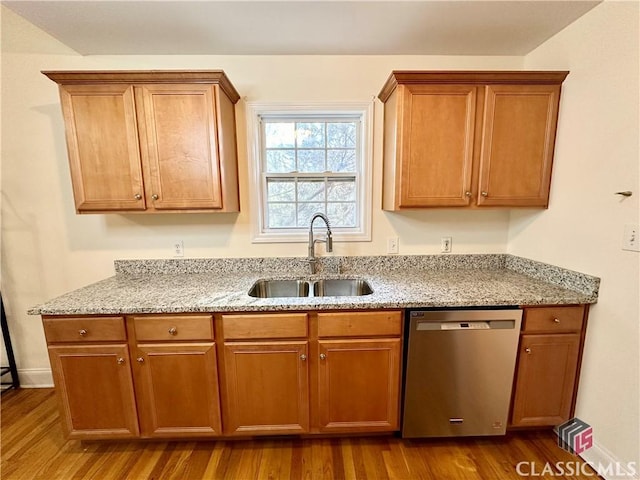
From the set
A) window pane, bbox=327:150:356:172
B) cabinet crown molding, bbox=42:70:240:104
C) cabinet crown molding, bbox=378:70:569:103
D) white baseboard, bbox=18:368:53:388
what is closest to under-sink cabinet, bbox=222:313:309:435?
window pane, bbox=327:150:356:172

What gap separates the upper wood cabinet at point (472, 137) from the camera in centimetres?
154

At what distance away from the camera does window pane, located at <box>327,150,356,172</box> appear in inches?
78.2

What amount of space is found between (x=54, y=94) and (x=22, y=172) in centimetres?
60

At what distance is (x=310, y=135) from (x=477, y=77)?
110 centimetres

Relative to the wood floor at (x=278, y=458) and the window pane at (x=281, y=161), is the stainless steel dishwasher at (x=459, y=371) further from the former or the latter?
the window pane at (x=281, y=161)

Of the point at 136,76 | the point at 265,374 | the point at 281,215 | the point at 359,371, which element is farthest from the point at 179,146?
the point at 359,371

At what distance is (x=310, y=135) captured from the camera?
1.96 m

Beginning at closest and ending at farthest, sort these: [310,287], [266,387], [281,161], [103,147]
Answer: [266,387], [103,147], [310,287], [281,161]

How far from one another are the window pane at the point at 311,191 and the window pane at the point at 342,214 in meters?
0.11

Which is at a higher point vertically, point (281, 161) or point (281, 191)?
point (281, 161)

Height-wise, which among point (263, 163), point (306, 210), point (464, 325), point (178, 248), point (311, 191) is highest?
point (263, 163)

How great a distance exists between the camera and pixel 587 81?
141 centimetres

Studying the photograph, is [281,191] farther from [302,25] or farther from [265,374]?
[265,374]

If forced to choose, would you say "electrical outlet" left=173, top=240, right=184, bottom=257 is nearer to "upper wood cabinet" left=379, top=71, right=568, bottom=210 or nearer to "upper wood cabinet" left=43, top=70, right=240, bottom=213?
"upper wood cabinet" left=43, top=70, right=240, bottom=213
